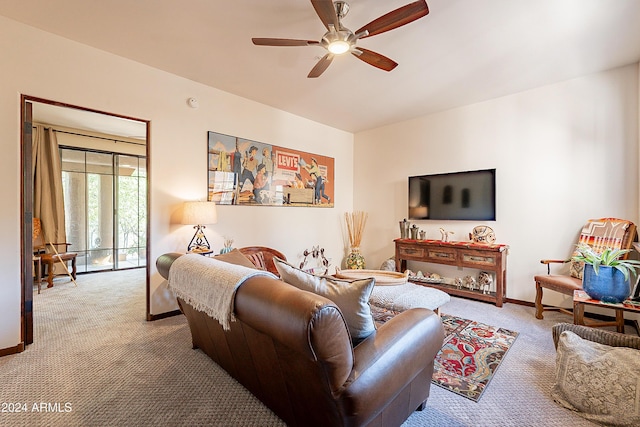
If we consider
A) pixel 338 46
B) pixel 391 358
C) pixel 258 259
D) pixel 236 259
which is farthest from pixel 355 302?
pixel 258 259

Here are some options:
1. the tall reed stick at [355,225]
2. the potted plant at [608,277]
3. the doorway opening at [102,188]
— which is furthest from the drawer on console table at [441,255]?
the doorway opening at [102,188]

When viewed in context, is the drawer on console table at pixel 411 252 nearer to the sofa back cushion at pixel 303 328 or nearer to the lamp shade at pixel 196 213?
the lamp shade at pixel 196 213

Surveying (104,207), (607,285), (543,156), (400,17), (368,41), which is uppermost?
(368,41)

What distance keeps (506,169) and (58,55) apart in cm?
510

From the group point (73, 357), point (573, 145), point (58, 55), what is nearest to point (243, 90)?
point (58, 55)

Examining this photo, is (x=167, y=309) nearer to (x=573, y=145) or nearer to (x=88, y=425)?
(x=88, y=425)

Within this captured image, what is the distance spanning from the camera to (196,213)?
3078 millimetres

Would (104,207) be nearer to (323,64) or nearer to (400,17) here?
(323,64)

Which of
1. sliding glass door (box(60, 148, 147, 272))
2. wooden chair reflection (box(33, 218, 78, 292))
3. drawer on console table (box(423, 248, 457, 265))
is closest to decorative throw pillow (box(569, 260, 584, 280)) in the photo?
drawer on console table (box(423, 248, 457, 265))

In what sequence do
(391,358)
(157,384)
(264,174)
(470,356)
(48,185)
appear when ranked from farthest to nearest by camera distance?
(48,185)
(264,174)
(470,356)
(157,384)
(391,358)

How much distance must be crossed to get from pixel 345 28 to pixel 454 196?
9.90 feet

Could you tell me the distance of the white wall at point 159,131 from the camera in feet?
7.72

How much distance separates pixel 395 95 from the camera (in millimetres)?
3771

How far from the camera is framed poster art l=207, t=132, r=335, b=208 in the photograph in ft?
12.0
